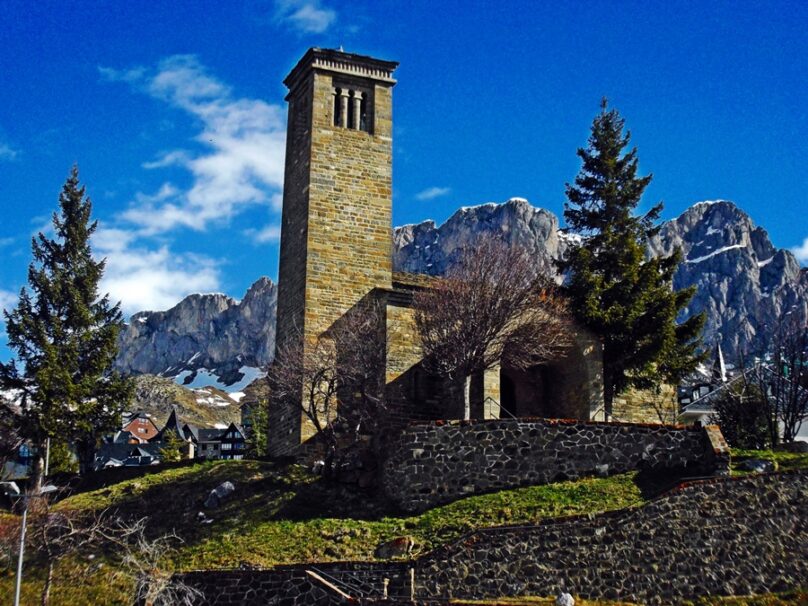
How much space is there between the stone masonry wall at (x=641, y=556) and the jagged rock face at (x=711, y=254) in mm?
142105

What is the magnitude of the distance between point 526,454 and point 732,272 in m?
167

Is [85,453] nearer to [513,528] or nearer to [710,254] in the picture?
[513,528]

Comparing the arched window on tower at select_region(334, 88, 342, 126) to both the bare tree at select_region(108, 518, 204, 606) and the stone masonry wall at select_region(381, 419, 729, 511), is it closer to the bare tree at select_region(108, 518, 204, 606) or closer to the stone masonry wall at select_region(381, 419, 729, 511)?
the stone masonry wall at select_region(381, 419, 729, 511)

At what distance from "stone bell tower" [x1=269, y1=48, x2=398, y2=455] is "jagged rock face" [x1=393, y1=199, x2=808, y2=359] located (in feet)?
418

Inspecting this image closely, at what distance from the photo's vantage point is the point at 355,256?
3788 centimetres

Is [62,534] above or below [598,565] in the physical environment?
above

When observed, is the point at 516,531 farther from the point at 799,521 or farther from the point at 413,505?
the point at 799,521

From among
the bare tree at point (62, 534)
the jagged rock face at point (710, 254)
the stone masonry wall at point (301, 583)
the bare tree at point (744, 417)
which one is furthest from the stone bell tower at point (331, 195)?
the jagged rock face at point (710, 254)

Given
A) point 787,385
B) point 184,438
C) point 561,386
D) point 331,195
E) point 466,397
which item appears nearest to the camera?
point 466,397

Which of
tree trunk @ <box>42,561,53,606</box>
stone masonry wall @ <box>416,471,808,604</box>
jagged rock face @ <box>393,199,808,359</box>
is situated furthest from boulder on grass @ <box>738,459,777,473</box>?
jagged rock face @ <box>393,199,808,359</box>

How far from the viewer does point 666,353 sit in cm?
3797

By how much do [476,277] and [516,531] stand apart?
1215 cm

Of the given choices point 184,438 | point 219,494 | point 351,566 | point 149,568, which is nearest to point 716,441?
point 351,566

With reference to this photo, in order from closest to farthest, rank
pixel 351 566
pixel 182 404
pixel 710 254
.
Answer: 1. pixel 351 566
2. pixel 182 404
3. pixel 710 254
